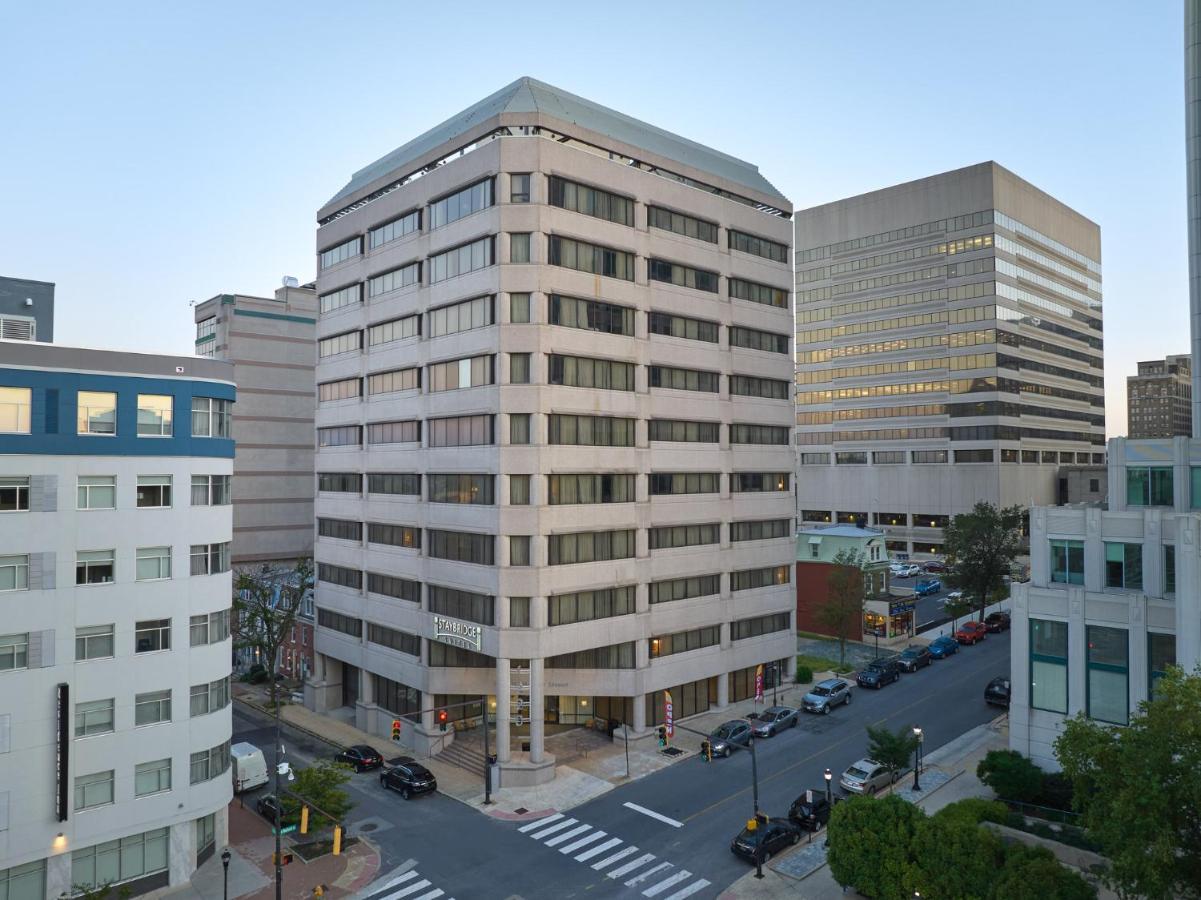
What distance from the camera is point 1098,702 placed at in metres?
39.2

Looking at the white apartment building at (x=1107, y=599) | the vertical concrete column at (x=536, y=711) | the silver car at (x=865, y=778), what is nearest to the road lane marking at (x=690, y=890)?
the silver car at (x=865, y=778)

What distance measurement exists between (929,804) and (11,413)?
46.0 meters

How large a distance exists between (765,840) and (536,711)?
49.9 ft

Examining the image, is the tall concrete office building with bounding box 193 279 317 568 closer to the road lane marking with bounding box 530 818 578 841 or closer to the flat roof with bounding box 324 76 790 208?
the flat roof with bounding box 324 76 790 208

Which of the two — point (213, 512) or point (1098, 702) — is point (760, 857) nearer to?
point (1098, 702)

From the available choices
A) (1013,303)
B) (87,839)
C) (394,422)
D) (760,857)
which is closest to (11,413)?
(87,839)

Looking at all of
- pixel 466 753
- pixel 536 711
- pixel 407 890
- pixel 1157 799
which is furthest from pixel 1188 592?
pixel 466 753

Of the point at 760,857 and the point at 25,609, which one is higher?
the point at 25,609

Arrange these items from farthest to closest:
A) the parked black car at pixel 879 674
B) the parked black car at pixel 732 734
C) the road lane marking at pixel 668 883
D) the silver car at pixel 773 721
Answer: the parked black car at pixel 879 674 → the silver car at pixel 773 721 → the parked black car at pixel 732 734 → the road lane marking at pixel 668 883

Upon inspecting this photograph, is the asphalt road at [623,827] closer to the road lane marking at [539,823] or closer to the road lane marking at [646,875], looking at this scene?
the road lane marking at [646,875]

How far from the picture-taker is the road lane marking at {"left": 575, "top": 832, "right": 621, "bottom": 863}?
3467cm

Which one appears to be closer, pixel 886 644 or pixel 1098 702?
pixel 1098 702

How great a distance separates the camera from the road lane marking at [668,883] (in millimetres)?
31844

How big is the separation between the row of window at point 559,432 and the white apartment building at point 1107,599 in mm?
20610
